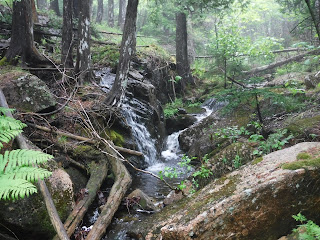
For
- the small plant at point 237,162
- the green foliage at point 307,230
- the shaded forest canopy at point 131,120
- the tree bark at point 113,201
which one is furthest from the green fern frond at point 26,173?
the small plant at point 237,162

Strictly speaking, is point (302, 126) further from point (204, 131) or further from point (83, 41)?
point (83, 41)

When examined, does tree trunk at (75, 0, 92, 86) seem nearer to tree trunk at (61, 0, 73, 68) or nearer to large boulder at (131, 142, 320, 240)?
tree trunk at (61, 0, 73, 68)

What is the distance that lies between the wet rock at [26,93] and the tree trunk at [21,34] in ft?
6.41

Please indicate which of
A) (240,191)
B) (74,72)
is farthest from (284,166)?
(74,72)

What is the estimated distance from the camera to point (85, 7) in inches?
316

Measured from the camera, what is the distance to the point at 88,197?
4848 mm

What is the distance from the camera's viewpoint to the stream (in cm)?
472

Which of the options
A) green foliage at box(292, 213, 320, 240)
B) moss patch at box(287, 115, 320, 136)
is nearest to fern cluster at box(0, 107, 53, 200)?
green foliage at box(292, 213, 320, 240)

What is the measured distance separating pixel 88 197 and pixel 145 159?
3.62 m

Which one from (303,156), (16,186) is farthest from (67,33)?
(303,156)

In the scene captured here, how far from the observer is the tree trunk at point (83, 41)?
8.07 metres

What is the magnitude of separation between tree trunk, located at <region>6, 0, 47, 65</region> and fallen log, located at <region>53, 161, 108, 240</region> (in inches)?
176

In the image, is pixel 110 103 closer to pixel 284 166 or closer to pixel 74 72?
pixel 74 72

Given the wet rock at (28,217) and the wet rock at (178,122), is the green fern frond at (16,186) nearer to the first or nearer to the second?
the wet rock at (28,217)
